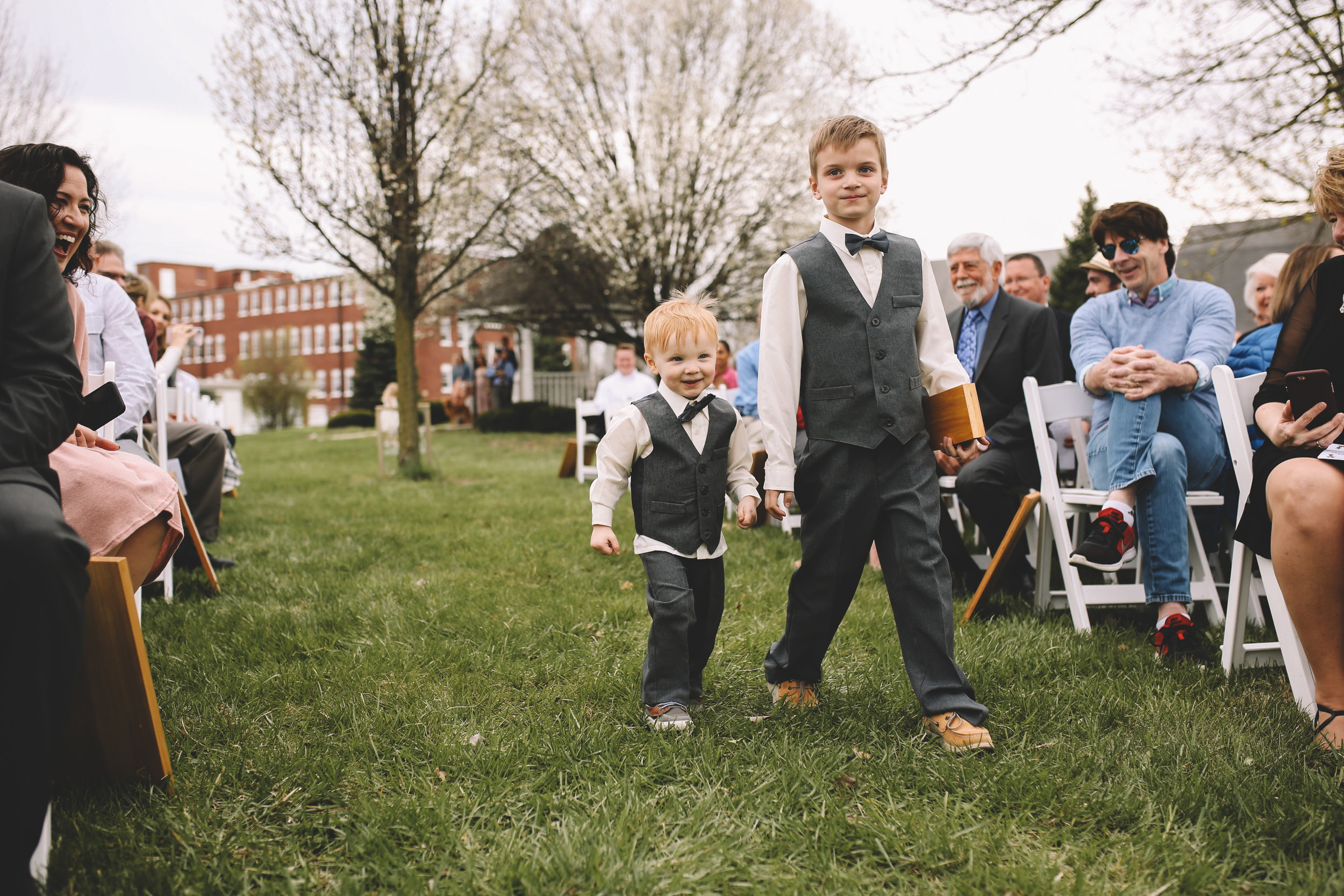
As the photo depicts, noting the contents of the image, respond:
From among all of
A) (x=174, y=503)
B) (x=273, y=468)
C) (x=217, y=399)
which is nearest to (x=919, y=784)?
(x=174, y=503)

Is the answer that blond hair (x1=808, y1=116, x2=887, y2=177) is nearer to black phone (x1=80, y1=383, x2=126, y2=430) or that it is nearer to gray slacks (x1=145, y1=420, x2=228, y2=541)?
black phone (x1=80, y1=383, x2=126, y2=430)

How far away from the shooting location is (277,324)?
70.8 meters

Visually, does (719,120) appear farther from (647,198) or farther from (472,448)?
(472,448)

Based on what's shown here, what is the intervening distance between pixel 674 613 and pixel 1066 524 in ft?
7.99

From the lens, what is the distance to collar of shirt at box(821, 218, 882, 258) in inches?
118

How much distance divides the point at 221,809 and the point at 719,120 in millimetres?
20663

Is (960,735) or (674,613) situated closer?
Result: (960,735)

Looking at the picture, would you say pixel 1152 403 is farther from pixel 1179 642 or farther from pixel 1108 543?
pixel 1179 642

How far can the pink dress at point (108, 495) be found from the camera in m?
2.56

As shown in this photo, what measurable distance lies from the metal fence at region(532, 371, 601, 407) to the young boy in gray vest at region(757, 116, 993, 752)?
2305cm

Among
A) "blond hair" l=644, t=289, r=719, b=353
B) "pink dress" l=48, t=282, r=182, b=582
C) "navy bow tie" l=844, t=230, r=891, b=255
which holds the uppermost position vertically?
"navy bow tie" l=844, t=230, r=891, b=255

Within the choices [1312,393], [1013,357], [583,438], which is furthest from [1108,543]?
[583,438]

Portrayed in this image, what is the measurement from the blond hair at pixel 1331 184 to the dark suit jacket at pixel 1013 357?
217cm

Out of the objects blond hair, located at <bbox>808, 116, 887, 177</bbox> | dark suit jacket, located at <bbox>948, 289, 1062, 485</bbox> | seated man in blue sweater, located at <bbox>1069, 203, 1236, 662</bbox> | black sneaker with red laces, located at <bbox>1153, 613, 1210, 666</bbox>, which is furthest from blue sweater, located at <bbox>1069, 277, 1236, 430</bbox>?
blond hair, located at <bbox>808, 116, 887, 177</bbox>
